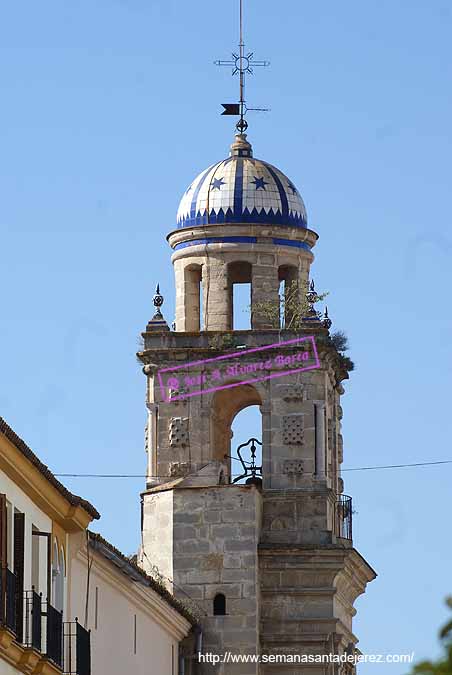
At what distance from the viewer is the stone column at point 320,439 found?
145 feet

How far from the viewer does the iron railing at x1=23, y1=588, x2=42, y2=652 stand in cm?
2517

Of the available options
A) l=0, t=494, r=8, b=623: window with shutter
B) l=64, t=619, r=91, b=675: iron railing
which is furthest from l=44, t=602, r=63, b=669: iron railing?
l=0, t=494, r=8, b=623: window with shutter

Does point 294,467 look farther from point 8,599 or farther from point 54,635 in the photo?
point 8,599

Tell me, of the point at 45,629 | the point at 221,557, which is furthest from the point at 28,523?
the point at 221,557

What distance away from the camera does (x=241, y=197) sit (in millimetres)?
45875

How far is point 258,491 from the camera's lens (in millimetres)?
43781

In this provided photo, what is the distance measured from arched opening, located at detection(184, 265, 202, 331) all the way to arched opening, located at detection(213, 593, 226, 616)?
18.2ft

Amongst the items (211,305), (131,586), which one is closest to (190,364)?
(211,305)

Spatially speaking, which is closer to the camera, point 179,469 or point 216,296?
point 179,469

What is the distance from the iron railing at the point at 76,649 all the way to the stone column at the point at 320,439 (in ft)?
47.4

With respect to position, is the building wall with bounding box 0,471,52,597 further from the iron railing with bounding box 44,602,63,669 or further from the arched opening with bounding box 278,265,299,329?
the arched opening with bounding box 278,265,299,329

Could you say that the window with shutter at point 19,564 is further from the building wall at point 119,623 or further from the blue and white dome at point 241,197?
the blue and white dome at point 241,197

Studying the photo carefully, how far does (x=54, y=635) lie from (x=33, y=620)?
1.89 meters

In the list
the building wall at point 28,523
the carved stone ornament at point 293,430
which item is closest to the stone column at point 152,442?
the carved stone ornament at point 293,430
